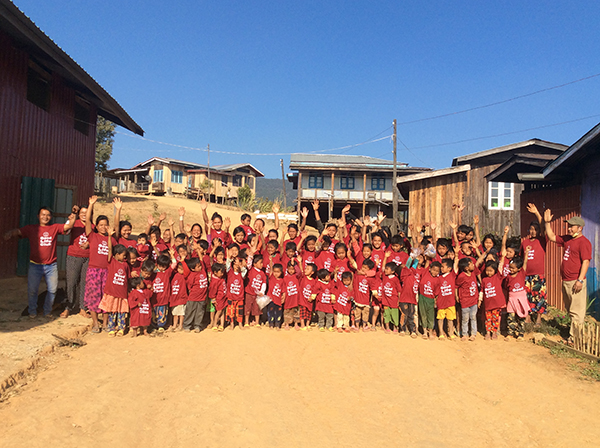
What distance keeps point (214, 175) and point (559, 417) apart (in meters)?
36.8

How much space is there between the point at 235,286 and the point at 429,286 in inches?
126

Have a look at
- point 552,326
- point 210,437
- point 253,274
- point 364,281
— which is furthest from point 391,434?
point 552,326

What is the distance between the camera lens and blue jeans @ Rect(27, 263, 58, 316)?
661cm

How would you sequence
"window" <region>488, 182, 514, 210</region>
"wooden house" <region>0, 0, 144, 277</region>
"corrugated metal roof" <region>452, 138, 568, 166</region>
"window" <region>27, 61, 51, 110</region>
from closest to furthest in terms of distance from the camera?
"wooden house" <region>0, 0, 144, 277</region>, "window" <region>27, 61, 51, 110</region>, "window" <region>488, 182, 514, 210</region>, "corrugated metal roof" <region>452, 138, 568, 166</region>

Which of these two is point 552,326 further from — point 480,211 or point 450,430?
point 480,211

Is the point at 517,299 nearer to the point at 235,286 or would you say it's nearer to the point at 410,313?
the point at 410,313

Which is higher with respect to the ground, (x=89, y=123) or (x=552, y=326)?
(x=89, y=123)

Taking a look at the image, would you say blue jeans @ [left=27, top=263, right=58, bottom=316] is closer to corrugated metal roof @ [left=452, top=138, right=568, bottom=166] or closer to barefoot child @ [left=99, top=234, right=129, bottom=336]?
barefoot child @ [left=99, top=234, right=129, bottom=336]

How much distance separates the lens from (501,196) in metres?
15.9

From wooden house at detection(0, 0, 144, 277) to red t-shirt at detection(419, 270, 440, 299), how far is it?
804 centimetres

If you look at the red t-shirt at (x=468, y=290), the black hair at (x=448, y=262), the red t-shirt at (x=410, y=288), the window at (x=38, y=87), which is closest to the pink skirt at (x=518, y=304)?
the red t-shirt at (x=468, y=290)

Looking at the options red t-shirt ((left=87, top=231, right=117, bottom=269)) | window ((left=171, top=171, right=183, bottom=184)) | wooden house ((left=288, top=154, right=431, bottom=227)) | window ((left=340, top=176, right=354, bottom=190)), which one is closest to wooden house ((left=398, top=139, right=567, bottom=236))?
wooden house ((left=288, top=154, right=431, bottom=227))

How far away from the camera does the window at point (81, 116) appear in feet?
38.0

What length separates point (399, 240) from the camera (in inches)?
295
